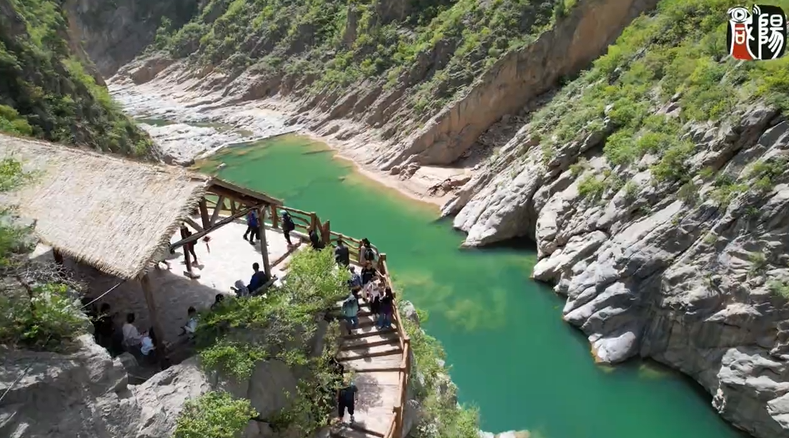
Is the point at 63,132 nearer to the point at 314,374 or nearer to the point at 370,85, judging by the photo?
the point at 314,374

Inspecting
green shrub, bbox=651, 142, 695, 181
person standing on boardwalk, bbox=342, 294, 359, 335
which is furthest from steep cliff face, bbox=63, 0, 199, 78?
person standing on boardwalk, bbox=342, 294, 359, 335

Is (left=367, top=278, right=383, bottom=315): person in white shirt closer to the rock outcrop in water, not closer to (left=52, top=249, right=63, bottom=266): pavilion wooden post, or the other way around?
(left=52, top=249, right=63, bottom=266): pavilion wooden post

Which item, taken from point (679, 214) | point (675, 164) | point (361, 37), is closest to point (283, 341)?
point (679, 214)

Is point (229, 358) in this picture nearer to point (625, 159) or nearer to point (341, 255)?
point (341, 255)

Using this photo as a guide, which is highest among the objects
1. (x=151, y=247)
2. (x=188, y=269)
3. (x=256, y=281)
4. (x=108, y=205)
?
(x=108, y=205)

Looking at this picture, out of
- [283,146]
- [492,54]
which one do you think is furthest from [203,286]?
[283,146]

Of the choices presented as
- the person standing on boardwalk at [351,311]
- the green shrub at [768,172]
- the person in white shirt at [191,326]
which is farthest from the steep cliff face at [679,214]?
the person in white shirt at [191,326]
